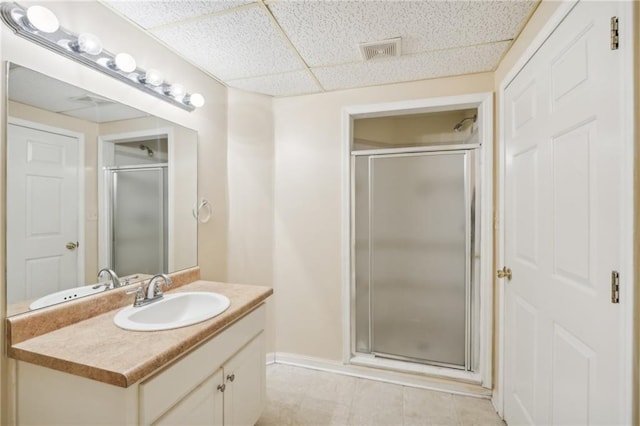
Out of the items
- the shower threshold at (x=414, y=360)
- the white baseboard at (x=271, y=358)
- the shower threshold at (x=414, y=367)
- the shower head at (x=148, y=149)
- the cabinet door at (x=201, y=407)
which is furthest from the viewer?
the white baseboard at (x=271, y=358)

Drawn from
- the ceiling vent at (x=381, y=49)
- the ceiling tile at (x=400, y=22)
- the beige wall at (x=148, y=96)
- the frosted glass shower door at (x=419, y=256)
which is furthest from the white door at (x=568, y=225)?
the beige wall at (x=148, y=96)

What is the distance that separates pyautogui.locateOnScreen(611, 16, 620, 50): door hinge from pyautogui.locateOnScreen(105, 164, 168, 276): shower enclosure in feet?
6.40

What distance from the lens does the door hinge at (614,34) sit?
78cm

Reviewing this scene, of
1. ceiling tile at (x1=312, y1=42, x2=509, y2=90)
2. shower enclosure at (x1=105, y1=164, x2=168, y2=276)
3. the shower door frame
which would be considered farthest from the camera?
the shower door frame

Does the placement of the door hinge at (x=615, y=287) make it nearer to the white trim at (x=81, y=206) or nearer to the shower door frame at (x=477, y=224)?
the shower door frame at (x=477, y=224)

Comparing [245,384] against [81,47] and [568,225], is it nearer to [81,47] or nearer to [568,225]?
[568,225]

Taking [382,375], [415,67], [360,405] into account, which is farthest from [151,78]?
[382,375]

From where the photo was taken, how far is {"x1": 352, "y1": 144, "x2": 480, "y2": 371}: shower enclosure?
79.7 inches

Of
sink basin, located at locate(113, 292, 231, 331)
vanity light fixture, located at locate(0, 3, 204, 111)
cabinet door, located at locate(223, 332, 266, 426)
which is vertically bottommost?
cabinet door, located at locate(223, 332, 266, 426)

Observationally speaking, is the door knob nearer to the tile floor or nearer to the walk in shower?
the walk in shower

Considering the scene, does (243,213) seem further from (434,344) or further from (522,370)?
(522,370)

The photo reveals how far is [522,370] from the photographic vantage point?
142 centimetres

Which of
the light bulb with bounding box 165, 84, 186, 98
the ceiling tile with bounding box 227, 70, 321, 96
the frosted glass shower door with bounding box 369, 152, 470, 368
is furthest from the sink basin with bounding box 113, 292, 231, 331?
the ceiling tile with bounding box 227, 70, 321, 96

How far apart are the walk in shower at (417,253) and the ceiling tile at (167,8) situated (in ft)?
4.15
